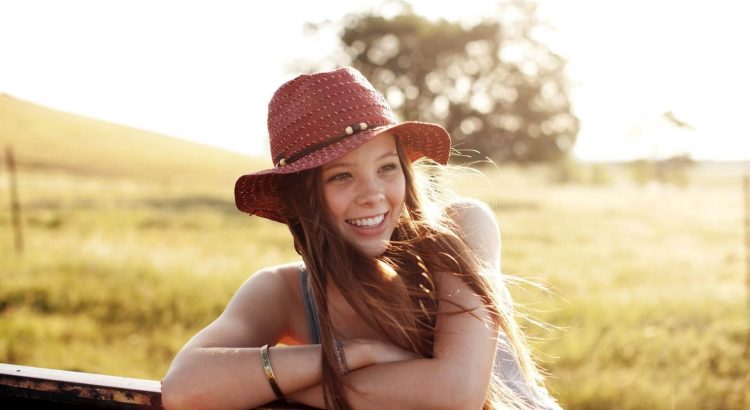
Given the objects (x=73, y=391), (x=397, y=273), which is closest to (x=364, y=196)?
(x=397, y=273)

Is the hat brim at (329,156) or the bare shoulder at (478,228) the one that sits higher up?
the hat brim at (329,156)

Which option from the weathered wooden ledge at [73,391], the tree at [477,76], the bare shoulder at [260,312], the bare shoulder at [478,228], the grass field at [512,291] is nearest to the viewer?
the weathered wooden ledge at [73,391]

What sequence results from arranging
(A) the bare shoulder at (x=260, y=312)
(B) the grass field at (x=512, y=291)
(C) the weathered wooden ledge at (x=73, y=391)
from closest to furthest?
(C) the weathered wooden ledge at (x=73, y=391)
(A) the bare shoulder at (x=260, y=312)
(B) the grass field at (x=512, y=291)

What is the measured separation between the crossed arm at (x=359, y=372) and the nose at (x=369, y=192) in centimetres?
36

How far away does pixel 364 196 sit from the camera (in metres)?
1.92

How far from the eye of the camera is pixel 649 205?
24641mm

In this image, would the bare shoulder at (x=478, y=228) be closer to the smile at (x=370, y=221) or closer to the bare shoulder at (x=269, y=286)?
the smile at (x=370, y=221)

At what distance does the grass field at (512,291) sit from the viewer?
16.0 feet

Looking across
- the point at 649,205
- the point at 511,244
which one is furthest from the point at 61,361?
the point at 649,205

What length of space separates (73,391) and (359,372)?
68 cm

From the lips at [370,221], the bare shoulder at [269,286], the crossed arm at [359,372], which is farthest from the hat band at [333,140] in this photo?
the crossed arm at [359,372]

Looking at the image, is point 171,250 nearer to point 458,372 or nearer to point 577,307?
point 577,307

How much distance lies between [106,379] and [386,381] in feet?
2.19

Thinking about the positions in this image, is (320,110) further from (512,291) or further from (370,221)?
(512,291)
